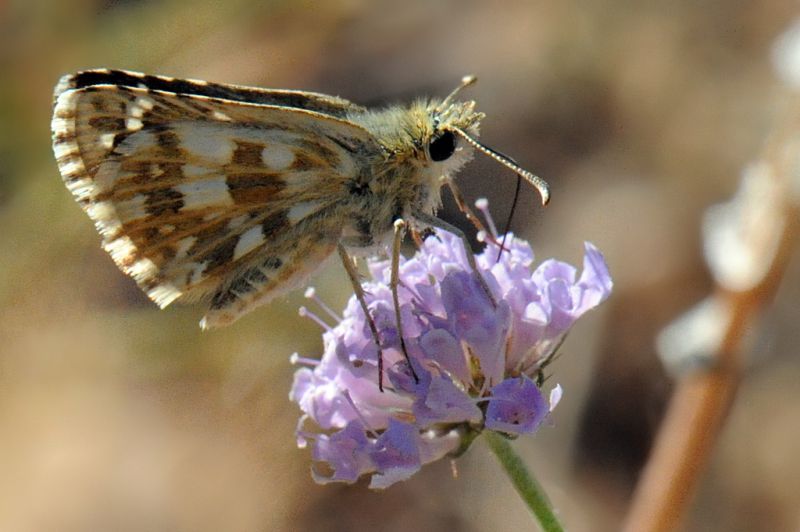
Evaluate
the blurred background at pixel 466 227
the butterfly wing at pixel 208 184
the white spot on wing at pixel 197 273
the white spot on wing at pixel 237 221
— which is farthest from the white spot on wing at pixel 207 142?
the blurred background at pixel 466 227

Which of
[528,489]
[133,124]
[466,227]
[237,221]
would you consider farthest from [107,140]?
[466,227]

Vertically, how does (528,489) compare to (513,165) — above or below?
below

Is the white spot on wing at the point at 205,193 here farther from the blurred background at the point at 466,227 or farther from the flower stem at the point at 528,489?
the blurred background at the point at 466,227

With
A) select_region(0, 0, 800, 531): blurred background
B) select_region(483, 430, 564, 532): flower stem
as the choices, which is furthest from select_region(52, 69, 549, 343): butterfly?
select_region(0, 0, 800, 531): blurred background

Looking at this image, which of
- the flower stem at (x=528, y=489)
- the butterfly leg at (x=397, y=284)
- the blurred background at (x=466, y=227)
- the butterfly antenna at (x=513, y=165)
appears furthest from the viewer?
the blurred background at (x=466, y=227)

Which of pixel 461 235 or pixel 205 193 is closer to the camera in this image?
pixel 461 235

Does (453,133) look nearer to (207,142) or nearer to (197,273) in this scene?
(207,142)

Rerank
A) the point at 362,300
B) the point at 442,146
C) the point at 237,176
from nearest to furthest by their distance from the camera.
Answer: the point at 362,300, the point at 442,146, the point at 237,176
